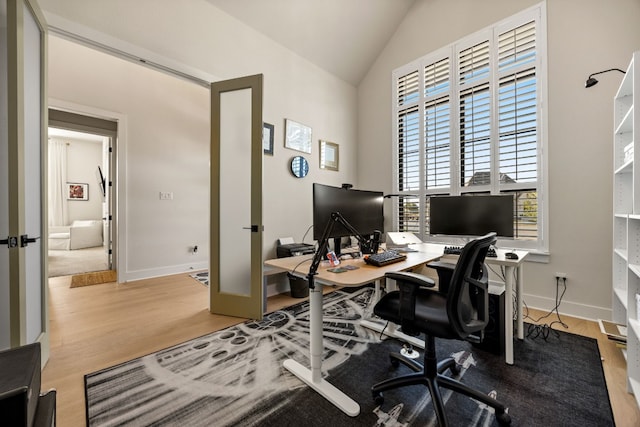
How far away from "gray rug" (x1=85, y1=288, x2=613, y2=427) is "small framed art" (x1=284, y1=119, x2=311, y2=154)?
2177 millimetres

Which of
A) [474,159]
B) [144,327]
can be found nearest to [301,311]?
[144,327]

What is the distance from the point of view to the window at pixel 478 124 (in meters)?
2.67

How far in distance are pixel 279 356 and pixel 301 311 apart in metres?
0.82

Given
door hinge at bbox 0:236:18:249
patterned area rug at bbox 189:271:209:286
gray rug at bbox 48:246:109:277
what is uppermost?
door hinge at bbox 0:236:18:249

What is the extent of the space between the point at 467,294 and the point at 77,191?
31.4ft

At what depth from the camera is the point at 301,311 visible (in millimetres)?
2648

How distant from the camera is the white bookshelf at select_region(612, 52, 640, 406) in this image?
1429 millimetres

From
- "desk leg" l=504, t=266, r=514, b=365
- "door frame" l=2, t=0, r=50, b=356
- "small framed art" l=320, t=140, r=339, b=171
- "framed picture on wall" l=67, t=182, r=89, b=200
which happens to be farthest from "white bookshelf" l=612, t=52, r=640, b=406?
"framed picture on wall" l=67, t=182, r=89, b=200

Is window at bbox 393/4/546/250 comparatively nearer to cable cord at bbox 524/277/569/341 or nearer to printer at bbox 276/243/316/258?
cable cord at bbox 524/277/569/341

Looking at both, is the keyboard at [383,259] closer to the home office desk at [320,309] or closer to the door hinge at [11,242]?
the home office desk at [320,309]

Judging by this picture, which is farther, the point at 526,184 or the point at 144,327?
the point at 526,184

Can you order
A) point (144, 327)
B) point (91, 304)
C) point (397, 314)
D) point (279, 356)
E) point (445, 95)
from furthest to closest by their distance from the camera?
point (445, 95) → point (91, 304) → point (144, 327) → point (279, 356) → point (397, 314)

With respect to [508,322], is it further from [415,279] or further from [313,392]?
[313,392]

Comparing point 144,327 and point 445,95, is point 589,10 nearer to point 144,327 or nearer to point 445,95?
point 445,95
